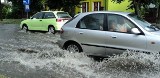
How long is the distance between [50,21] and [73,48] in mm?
12954

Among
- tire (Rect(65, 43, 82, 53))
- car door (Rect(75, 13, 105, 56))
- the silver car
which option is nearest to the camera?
the silver car

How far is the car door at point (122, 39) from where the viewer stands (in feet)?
33.7

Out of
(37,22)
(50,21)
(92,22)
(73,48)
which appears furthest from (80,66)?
(37,22)

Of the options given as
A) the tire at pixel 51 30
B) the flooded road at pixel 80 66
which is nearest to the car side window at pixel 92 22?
the flooded road at pixel 80 66

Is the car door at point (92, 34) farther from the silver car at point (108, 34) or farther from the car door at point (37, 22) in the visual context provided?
the car door at point (37, 22)

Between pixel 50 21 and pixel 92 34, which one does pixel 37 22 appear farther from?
pixel 92 34

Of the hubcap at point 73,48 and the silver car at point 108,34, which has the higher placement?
the silver car at point 108,34

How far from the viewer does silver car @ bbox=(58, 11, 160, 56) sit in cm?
1027

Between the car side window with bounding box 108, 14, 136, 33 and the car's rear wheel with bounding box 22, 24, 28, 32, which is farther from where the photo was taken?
the car's rear wheel with bounding box 22, 24, 28, 32

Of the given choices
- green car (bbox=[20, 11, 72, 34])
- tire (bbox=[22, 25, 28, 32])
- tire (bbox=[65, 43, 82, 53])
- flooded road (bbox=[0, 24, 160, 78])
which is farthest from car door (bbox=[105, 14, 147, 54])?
tire (bbox=[22, 25, 28, 32])

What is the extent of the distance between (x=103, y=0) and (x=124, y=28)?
108 feet

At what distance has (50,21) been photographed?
2464cm

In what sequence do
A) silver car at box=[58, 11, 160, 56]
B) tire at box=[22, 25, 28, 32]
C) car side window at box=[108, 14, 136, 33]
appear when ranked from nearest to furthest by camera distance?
silver car at box=[58, 11, 160, 56] → car side window at box=[108, 14, 136, 33] → tire at box=[22, 25, 28, 32]

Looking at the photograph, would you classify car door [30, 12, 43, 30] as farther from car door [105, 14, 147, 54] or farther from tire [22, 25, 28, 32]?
car door [105, 14, 147, 54]
